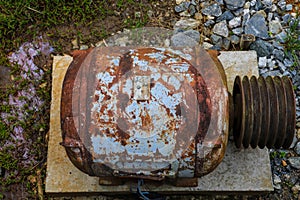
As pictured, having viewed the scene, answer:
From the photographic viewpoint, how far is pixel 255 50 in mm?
3656

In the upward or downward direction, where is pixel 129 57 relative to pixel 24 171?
upward

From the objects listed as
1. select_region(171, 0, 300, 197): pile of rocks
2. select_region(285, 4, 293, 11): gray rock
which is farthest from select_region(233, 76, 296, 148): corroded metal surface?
select_region(285, 4, 293, 11): gray rock

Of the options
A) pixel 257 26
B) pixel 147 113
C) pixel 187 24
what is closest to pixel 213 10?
pixel 187 24

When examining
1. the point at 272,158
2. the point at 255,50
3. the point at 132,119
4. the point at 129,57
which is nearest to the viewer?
the point at 132,119

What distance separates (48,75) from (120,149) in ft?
4.86

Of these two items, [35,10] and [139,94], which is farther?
[35,10]

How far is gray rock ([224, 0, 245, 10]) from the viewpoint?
3.85 metres

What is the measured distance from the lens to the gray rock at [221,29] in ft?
12.3

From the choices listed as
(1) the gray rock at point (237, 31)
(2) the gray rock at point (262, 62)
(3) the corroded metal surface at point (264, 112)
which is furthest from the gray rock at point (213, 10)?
(3) the corroded metal surface at point (264, 112)

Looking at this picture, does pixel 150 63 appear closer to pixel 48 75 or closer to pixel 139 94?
pixel 139 94

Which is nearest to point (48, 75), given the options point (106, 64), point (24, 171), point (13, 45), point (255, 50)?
point (13, 45)

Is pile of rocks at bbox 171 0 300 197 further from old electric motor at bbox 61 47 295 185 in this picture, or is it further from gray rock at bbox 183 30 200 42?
old electric motor at bbox 61 47 295 185

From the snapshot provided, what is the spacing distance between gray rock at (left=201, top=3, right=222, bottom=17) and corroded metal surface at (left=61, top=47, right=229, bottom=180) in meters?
1.35

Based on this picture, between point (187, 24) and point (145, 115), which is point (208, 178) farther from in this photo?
point (187, 24)
